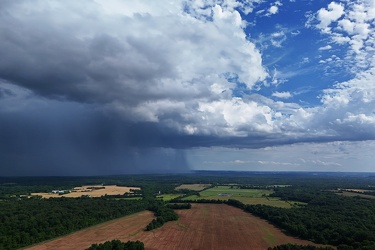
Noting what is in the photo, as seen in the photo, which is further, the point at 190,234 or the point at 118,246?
the point at 190,234


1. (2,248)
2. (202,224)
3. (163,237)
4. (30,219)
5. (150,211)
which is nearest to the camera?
(2,248)

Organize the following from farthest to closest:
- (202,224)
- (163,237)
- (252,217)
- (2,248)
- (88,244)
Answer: (252,217), (202,224), (163,237), (88,244), (2,248)

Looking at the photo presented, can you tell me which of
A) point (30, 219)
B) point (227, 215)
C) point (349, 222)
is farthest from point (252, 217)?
point (30, 219)

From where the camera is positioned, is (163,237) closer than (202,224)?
Yes

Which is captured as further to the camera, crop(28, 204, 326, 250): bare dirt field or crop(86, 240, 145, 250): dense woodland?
crop(28, 204, 326, 250): bare dirt field

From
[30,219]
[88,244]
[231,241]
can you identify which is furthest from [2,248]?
[231,241]

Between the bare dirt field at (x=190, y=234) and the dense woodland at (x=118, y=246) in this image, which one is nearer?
the dense woodland at (x=118, y=246)

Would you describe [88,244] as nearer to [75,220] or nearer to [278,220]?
[75,220]

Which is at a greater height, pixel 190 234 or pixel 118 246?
pixel 118 246
